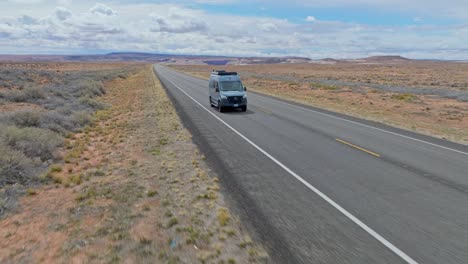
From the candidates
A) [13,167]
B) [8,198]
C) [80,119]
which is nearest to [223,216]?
[8,198]

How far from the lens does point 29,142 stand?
11.3m

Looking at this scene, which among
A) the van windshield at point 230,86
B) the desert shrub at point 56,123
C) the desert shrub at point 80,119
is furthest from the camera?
the van windshield at point 230,86

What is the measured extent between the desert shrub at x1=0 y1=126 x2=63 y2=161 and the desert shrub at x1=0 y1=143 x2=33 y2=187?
858mm

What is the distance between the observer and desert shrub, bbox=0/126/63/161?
10.8 m

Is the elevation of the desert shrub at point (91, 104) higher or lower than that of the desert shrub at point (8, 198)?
lower

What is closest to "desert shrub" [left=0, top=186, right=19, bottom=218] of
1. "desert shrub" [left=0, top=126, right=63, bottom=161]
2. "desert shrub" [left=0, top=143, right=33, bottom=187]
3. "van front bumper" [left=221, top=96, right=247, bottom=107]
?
"desert shrub" [left=0, top=143, right=33, bottom=187]

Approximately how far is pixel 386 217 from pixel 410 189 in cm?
208

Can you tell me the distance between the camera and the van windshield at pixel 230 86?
2289 centimetres

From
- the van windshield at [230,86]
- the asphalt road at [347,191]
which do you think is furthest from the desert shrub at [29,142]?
the van windshield at [230,86]

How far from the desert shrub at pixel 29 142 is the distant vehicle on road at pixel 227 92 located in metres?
11.7

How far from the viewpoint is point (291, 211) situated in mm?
7195

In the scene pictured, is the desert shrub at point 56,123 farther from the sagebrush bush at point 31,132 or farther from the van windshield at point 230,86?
the van windshield at point 230,86

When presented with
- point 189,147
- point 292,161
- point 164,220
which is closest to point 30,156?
point 189,147

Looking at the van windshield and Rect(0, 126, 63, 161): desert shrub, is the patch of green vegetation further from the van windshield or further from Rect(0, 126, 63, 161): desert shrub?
the van windshield
